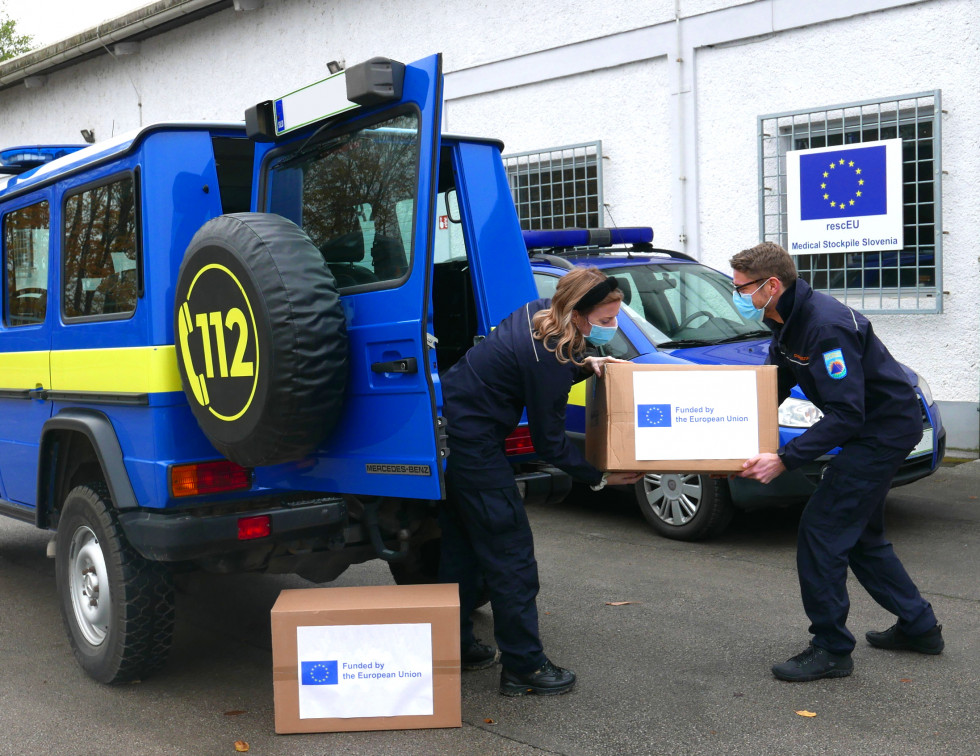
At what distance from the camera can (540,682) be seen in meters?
4.07

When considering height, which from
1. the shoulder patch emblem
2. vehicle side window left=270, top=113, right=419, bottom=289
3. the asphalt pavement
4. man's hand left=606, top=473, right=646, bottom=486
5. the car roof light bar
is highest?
the car roof light bar

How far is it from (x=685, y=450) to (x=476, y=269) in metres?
1.15

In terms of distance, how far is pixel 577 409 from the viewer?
6.56m

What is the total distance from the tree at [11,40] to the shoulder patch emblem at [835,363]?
3543 cm

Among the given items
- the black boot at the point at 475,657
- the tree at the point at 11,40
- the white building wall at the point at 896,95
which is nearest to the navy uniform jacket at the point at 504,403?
the black boot at the point at 475,657

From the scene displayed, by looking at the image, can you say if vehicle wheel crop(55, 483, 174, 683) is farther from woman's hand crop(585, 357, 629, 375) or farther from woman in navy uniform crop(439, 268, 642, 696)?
woman's hand crop(585, 357, 629, 375)

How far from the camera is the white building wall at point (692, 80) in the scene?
880 cm

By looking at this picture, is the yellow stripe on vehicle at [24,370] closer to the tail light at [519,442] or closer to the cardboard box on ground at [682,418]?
the tail light at [519,442]

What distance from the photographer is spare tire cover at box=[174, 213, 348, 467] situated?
352cm

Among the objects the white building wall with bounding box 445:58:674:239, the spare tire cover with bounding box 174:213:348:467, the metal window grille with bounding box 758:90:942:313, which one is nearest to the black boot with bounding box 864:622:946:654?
the spare tire cover with bounding box 174:213:348:467

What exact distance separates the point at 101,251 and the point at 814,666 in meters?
3.21

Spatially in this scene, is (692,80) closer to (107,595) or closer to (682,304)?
(682,304)

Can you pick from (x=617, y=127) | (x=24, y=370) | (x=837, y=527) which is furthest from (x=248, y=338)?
(x=617, y=127)

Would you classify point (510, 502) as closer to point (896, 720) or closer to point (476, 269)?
point (476, 269)
